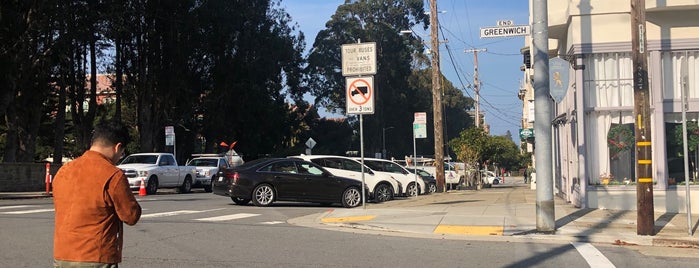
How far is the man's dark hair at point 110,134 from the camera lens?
418cm

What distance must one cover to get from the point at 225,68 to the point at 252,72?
2435 mm

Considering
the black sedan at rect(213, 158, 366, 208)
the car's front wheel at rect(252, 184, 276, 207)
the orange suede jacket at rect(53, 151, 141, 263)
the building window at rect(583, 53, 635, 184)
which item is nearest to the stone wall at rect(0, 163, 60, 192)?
the black sedan at rect(213, 158, 366, 208)

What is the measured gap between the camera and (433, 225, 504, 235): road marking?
1157cm

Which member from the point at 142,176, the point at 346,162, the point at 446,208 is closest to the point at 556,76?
the point at 446,208

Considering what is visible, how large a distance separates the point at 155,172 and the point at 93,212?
22.3m

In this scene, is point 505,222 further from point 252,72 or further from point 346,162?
point 252,72

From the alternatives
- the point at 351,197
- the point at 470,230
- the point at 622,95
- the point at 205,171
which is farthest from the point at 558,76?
the point at 205,171

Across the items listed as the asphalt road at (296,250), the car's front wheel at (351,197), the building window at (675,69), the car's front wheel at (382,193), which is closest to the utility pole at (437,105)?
the car's front wheel at (382,193)

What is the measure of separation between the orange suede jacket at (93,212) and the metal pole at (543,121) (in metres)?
8.68

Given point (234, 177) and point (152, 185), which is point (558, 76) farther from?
point (152, 185)

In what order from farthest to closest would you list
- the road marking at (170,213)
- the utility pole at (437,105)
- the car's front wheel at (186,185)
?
the utility pole at (437,105)
the car's front wheel at (186,185)
the road marking at (170,213)

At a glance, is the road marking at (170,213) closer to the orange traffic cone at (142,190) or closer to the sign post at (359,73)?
the sign post at (359,73)

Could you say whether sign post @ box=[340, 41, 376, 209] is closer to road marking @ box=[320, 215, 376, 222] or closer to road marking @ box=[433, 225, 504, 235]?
road marking @ box=[320, 215, 376, 222]

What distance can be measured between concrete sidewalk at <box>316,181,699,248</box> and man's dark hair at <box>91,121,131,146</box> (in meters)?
7.75
